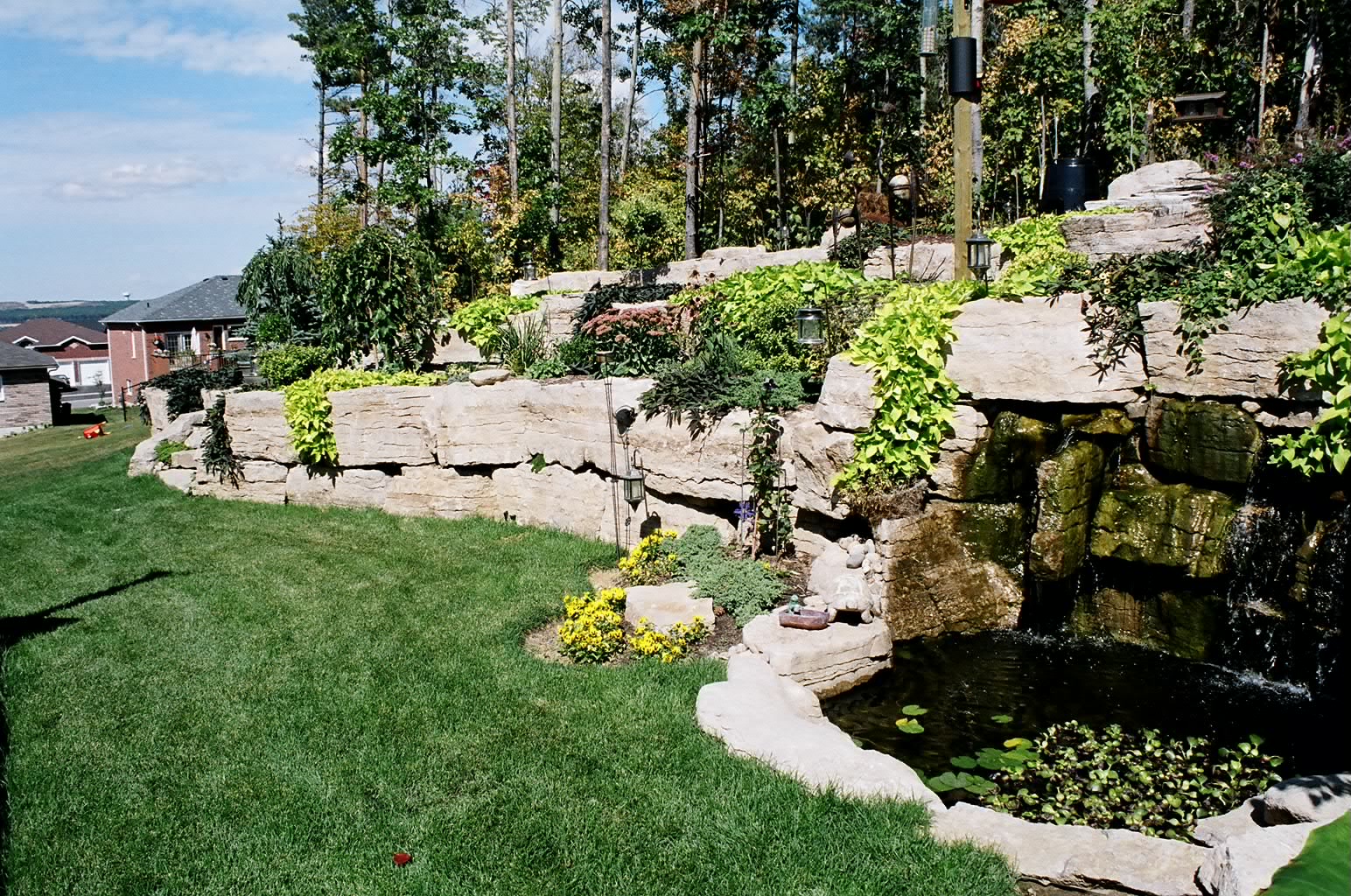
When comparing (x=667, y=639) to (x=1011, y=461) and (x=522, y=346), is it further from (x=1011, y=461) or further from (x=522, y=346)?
(x=522, y=346)

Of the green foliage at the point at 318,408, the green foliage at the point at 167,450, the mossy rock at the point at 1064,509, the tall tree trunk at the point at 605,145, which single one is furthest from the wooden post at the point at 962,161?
the green foliage at the point at 167,450

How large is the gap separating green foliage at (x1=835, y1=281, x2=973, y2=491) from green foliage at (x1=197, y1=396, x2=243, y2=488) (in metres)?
8.43

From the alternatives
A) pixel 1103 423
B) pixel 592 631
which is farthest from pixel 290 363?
pixel 1103 423

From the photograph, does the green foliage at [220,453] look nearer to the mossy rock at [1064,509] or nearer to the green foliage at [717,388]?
the green foliage at [717,388]

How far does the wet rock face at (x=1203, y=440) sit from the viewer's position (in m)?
6.27

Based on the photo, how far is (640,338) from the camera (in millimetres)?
9945

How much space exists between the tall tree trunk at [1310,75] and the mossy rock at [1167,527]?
10890 millimetres

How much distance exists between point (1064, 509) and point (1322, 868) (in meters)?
4.98

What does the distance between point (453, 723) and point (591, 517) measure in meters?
4.23

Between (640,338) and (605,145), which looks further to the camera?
(605,145)

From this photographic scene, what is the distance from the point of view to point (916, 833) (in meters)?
4.11

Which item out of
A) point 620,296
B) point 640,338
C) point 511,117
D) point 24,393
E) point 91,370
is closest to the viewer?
point 640,338

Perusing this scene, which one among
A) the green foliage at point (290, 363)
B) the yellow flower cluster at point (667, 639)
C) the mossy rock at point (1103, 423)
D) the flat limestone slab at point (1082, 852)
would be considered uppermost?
the green foliage at point (290, 363)

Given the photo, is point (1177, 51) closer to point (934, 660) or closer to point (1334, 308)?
point (1334, 308)
